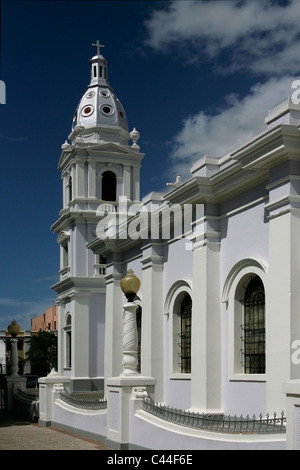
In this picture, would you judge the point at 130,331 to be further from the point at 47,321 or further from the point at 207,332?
the point at 47,321

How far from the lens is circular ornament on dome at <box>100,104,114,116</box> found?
1470 inches

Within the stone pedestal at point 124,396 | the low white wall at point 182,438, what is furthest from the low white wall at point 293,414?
the stone pedestal at point 124,396

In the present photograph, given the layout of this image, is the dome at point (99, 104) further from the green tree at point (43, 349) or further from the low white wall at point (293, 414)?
the green tree at point (43, 349)

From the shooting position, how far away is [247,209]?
17047 millimetres

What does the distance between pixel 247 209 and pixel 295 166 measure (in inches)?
111

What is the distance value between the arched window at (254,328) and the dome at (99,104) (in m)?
21.3

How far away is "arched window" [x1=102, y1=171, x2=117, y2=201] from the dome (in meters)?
2.48

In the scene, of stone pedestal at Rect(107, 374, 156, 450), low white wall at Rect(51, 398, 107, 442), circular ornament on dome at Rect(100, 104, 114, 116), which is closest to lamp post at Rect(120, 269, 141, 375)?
stone pedestal at Rect(107, 374, 156, 450)

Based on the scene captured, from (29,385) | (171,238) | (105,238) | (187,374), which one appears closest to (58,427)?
(187,374)

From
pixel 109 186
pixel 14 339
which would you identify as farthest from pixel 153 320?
pixel 109 186

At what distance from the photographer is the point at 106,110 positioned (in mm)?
37469

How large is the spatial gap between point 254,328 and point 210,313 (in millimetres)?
1504

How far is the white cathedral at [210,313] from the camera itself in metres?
13.9
